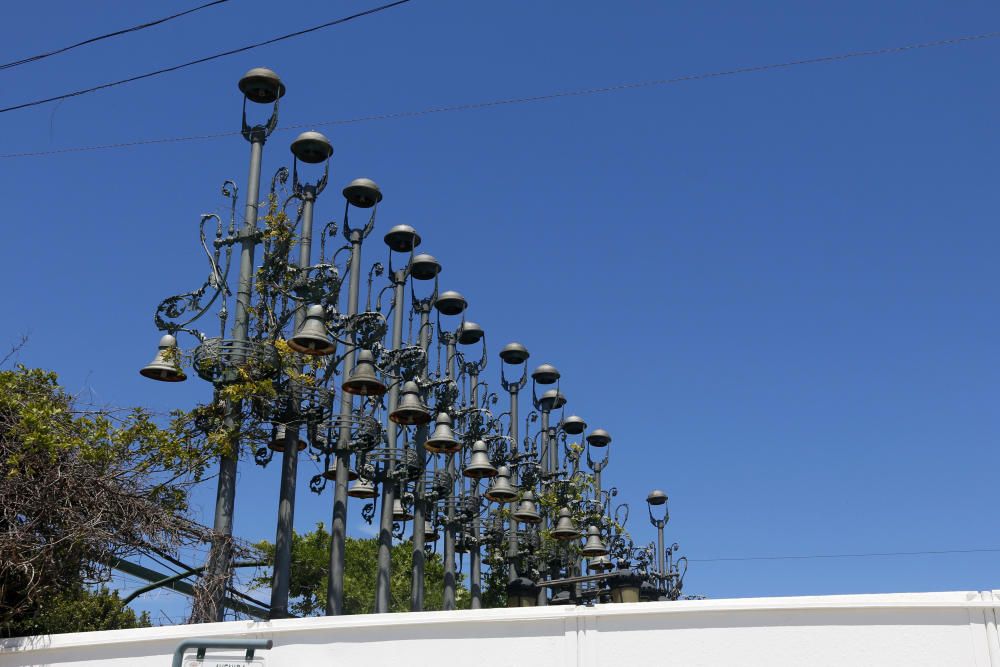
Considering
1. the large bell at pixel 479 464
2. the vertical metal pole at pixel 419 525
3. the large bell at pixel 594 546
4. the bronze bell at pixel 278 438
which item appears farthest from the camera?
the large bell at pixel 594 546

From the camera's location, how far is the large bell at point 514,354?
22328mm

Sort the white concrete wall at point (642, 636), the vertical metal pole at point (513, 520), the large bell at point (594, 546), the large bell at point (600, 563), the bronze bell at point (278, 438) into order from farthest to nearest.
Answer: the large bell at point (600, 563)
the large bell at point (594, 546)
the vertical metal pole at point (513, 520)
the bronze bell at point (278, 438)
the white concrete wall at point (642, 636)

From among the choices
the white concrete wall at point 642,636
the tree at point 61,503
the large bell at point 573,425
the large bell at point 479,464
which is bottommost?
the white concrete wall at point 642,636

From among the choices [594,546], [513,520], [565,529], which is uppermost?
[513,520]

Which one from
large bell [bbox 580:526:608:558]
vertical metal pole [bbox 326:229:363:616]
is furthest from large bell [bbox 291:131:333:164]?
large bell [bbox 580:526:608:558]

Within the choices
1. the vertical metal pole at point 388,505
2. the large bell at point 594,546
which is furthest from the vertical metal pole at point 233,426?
the large bell at point 594,546

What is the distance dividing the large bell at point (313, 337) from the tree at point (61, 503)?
8.01ft

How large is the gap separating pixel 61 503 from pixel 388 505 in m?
5.68

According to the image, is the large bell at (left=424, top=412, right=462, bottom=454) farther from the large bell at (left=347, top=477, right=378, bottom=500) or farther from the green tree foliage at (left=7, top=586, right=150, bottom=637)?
the green tree foliage at (left=7, top=586, right=150, bottom=637)

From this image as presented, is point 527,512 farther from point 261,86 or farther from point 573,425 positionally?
point 261,86

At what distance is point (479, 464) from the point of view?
16.6m

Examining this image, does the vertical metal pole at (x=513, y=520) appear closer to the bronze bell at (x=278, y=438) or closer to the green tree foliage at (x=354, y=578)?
the bronze bell at (x=278, y=438)

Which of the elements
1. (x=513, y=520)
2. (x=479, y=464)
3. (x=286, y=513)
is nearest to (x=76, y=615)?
(x=286, y=513)

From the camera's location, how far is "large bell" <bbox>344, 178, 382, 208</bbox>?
659 inches
